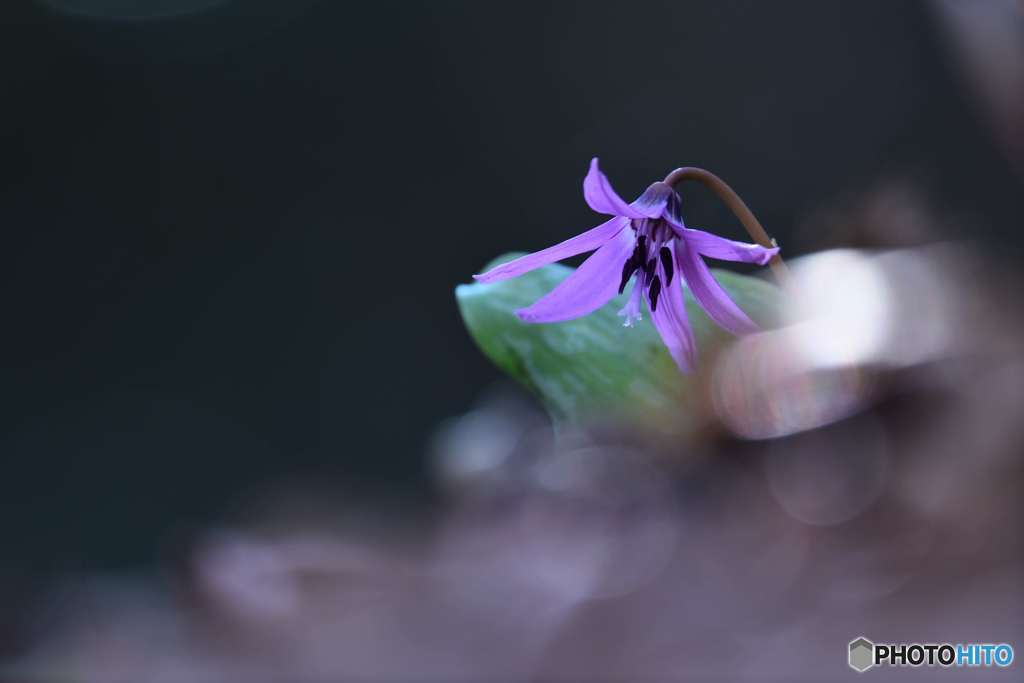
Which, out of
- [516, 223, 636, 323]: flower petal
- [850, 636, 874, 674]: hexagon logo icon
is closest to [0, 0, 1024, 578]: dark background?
[850, 636, 874, 674]: hexagon logo icon

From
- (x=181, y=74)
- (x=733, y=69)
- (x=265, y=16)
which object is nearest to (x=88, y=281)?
(x=181, y=74)

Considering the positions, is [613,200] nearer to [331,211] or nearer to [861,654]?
[861,654]

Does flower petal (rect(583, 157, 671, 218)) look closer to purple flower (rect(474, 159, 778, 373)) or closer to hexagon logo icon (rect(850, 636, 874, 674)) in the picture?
purple flower (rect(474, 159, 778, 373))

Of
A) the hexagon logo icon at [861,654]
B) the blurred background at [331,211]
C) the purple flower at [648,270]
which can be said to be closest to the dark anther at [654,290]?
the purple flower at [648,270]

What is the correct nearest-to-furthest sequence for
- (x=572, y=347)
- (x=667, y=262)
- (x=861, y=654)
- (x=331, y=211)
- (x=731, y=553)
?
1. (x=667, y=262)
2. (x=572, y=347)
3. (x=861, y=654)
4. (x=731, y=553)
5. (x=331, y=211)

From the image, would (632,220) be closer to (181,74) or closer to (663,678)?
(663,678)

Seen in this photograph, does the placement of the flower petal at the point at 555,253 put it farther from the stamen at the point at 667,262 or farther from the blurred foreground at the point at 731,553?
the blurred foreground at the point at 731,553

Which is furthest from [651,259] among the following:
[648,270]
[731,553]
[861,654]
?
[731,553]
